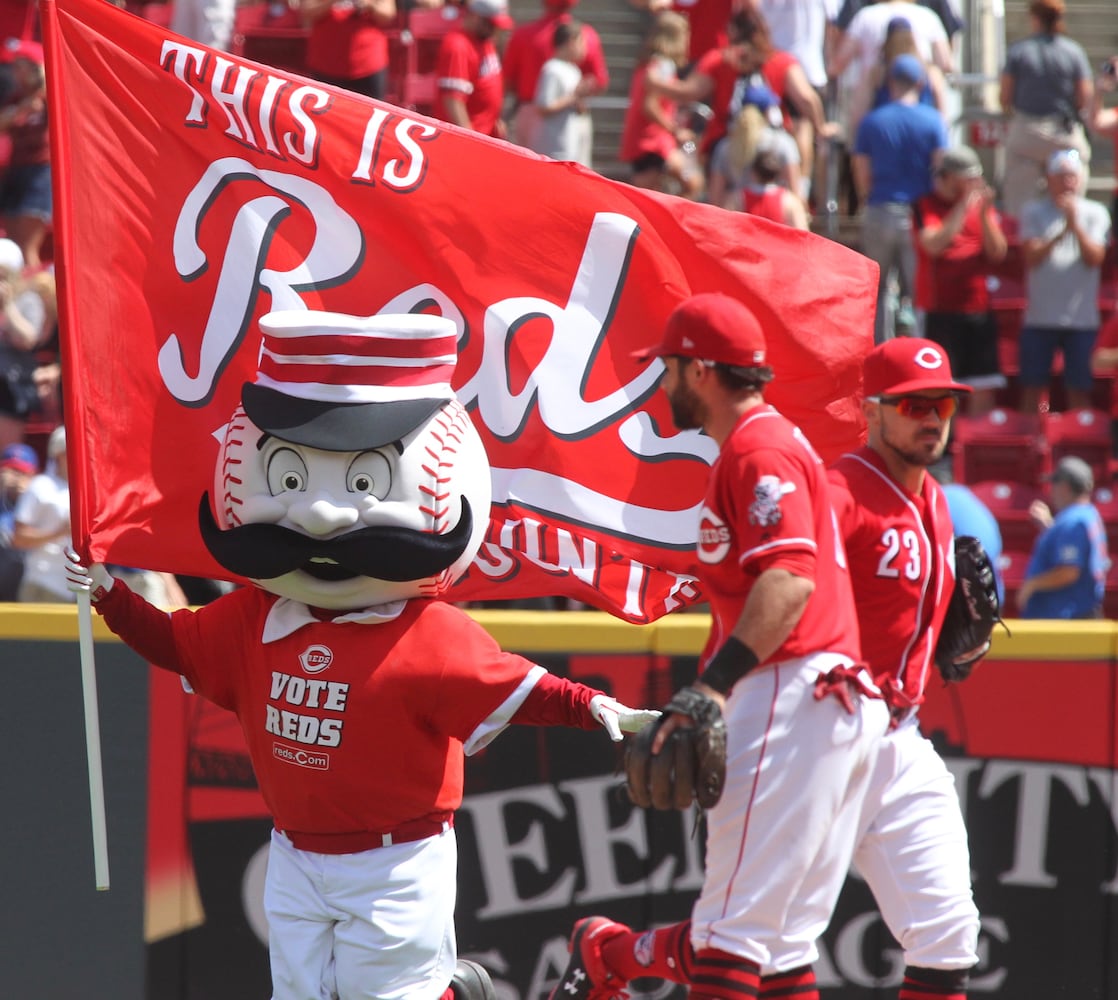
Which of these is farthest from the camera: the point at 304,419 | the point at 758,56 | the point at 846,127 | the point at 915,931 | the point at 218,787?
the point at 846,127

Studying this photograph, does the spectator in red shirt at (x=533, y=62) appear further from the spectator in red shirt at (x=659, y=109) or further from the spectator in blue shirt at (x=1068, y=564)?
the spectator in blue shirt at (x=1068, y=564)

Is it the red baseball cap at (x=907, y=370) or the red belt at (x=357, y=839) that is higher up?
the red baseball cap at (x=907, y=370)

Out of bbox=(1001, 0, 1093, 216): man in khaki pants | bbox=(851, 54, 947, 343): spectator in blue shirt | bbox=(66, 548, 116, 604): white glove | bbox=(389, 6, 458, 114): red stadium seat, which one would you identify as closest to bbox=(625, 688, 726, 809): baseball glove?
bbox=(66, 548, 116, 604): white glove

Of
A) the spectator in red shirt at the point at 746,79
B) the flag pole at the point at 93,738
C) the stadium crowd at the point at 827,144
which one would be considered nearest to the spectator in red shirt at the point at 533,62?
the stadium crowd at the point at 827,144

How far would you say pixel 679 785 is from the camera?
14.2 ft

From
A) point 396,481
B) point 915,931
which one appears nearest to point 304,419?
point 396,481

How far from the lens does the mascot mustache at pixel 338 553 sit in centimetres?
427

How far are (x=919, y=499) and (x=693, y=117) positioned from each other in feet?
25.6

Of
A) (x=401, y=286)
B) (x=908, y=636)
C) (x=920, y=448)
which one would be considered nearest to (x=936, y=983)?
(x=908, y=636)

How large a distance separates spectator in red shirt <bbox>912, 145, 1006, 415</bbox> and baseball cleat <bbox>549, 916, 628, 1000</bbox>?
18.1 ft

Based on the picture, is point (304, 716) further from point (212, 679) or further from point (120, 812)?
point (120, 812)

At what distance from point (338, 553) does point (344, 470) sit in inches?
7.9

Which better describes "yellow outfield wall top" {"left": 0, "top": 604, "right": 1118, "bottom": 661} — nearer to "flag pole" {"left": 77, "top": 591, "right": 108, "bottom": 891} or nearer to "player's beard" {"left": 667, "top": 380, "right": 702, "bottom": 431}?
"player's beard" {"left": 667, "top": 380, "right": 702, "bottom": 431}

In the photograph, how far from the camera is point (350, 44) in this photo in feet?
36.4
